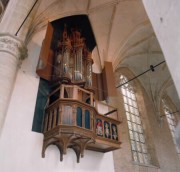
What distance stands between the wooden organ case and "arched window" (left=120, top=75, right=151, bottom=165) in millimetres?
3187

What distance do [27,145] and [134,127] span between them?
6890mm

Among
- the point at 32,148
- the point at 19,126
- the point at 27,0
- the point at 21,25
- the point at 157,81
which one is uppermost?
the point at 157,81

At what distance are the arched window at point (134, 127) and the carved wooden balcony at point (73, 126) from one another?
3.65m

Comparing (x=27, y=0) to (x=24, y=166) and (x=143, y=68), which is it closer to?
(x=24, y=166)

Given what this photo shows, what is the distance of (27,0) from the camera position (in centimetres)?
676

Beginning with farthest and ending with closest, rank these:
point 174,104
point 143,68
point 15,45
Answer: point 174,104 < point 143,68 < point 15,45

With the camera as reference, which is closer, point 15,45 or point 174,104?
point 15,45

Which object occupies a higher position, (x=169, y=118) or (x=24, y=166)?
(x=169, y=118)

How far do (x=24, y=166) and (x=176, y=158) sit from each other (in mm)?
9492

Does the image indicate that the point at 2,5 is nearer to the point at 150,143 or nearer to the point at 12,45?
the point at 12,45

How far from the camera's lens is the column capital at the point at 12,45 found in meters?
5.49

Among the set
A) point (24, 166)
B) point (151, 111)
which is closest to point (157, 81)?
point (151, 111)

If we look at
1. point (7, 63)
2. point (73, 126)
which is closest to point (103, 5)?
point (7, 63)

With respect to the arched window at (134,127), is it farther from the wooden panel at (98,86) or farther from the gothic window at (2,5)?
the gothic window at (2,5)
